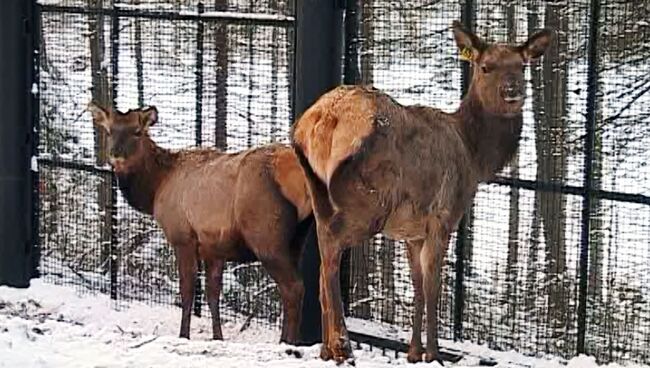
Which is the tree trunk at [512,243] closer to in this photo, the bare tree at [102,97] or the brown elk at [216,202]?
the brown elk at [216,202]

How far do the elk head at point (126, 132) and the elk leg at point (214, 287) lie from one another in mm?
1067

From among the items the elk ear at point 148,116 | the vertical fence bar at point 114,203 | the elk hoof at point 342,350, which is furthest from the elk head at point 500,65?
the vertical fence bar at point 114,203

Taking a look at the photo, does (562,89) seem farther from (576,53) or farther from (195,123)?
(195,123)

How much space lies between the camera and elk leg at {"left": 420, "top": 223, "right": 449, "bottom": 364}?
24.7 feet

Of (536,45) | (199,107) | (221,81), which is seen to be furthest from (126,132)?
(536,45)

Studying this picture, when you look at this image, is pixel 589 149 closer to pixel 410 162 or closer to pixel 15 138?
pixel 410 162

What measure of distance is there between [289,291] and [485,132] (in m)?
1.87

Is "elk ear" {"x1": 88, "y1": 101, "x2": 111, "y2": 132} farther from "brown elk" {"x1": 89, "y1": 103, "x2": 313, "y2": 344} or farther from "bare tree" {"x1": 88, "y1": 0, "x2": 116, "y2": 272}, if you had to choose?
"bare tree" {"x1": 88, "y1": 0, "x2": 116, "y2": 272}

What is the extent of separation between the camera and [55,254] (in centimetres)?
1145

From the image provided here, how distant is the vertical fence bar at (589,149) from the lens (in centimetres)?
805

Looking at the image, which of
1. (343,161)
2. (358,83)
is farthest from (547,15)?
(343,161)

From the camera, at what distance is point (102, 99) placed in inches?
437

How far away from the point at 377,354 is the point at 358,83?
190 cm

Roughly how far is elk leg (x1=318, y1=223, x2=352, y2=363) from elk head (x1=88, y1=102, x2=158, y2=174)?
2.81 metres
